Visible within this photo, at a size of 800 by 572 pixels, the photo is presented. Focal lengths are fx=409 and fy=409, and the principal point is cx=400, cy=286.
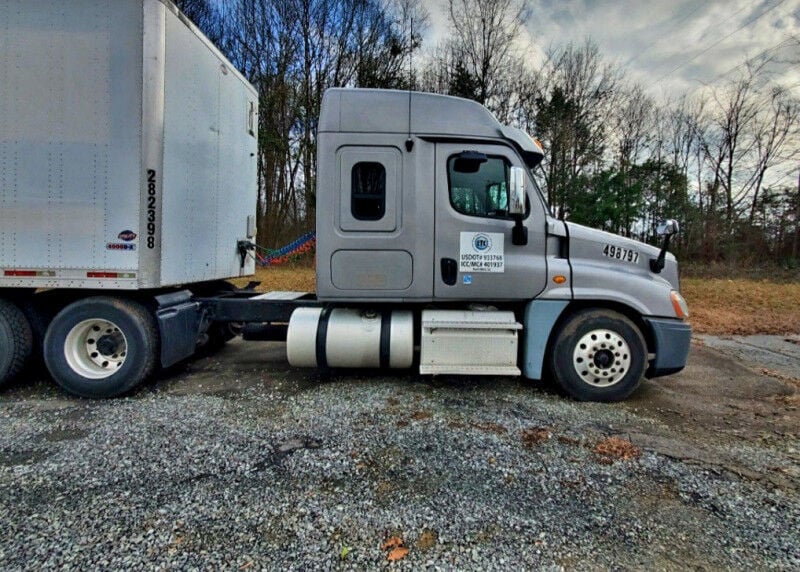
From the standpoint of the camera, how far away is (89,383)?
407cm

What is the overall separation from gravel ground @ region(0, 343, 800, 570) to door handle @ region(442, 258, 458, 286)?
1.22 meters

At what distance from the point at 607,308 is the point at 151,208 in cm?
470

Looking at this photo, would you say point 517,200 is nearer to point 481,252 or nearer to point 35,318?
point 481,252

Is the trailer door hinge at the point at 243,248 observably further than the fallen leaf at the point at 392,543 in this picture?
Yes

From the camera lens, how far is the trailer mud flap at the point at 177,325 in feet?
13.7

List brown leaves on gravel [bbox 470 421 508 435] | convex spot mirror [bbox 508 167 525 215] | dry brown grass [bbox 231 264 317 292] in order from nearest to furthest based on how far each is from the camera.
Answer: brown leaves on gravel [bbox 470 421 508 435]
convex spot mirror [bbox 508 167 525 215]
dry brown grass [bbox 231 264 317 292]

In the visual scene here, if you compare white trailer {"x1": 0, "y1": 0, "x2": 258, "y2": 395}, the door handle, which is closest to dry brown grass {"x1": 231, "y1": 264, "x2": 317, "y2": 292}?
white trailer {"x1": 0, "y1": 0, "x2": 258, "y2": 395}

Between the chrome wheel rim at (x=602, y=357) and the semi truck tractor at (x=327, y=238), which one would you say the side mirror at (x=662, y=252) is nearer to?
the semi truck tractor at (x=327, y=238)

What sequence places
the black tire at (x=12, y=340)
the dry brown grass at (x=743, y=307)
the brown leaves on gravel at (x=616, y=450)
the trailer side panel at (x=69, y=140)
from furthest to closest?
1. the dry brown grass at (x=743, y=307)
2. the black tire at (x=12, y=340)
3. the trailer side panel at (x=69, y=140)
4. the brown leaves on gravel at (x=616, y=450)

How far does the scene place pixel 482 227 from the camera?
14.0ft

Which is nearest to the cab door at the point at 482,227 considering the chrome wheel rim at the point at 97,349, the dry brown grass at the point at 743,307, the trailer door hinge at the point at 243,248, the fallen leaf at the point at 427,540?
the fallen leaf at the point at 427,540

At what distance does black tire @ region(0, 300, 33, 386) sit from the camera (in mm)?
4039

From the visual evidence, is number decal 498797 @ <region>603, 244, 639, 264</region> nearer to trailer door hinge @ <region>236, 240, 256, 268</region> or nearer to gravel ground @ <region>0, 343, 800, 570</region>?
gravel ground @ <region>0, 343, 800, 570</region>

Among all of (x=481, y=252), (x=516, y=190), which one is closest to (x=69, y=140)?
(x=481, y=252)
